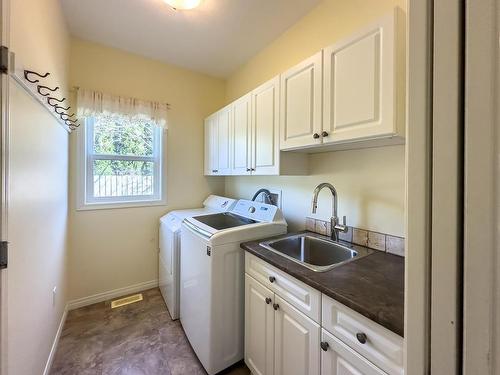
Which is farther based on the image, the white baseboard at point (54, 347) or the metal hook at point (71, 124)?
the metal hook at point (71, 124)

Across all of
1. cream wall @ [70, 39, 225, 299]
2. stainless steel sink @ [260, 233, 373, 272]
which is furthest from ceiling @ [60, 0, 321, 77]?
stainless steel sink @ [260, 233, 373, 272]

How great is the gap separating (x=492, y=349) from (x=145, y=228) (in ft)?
8.99

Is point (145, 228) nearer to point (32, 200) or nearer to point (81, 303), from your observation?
point (81, 303)

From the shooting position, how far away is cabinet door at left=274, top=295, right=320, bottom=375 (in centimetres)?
103

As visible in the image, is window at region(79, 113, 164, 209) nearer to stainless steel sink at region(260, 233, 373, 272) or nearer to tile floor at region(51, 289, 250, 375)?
tile floor at region(51, 289, 250, 375)

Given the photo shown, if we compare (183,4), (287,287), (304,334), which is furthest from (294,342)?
(183,4)

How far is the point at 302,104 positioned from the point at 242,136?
0.73 metres

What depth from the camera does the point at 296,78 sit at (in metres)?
1.51

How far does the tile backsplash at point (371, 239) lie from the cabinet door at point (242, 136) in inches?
30.3

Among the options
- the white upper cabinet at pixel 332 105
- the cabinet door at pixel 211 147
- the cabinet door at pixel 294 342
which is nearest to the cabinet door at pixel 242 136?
the white upper cabinet at pixel 332 105

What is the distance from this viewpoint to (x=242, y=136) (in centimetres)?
208

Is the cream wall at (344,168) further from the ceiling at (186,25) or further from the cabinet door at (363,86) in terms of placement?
the cabinet door at (363,86)

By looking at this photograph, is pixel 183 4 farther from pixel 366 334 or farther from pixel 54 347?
pixel 54 347

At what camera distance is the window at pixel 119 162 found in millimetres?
2305
